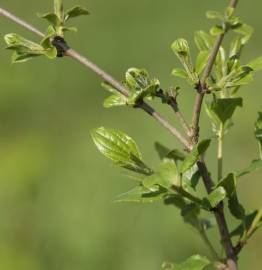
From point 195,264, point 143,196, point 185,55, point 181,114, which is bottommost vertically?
point 195,264

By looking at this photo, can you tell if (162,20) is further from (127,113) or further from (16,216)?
(16,216)

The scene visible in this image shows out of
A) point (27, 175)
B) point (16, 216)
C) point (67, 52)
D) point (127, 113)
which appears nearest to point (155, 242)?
point (16, 216)

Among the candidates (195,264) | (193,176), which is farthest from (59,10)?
(195,264)

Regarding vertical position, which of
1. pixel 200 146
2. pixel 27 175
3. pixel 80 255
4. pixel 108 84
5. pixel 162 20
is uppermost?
pixel 162 20

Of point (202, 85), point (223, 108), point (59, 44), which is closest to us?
point (202, 85)

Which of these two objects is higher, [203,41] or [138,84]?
[203,41]

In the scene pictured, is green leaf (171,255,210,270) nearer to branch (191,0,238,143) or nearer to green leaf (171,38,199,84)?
branch (191,0,238,143)

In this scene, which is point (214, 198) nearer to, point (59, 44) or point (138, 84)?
point (138, 84)
